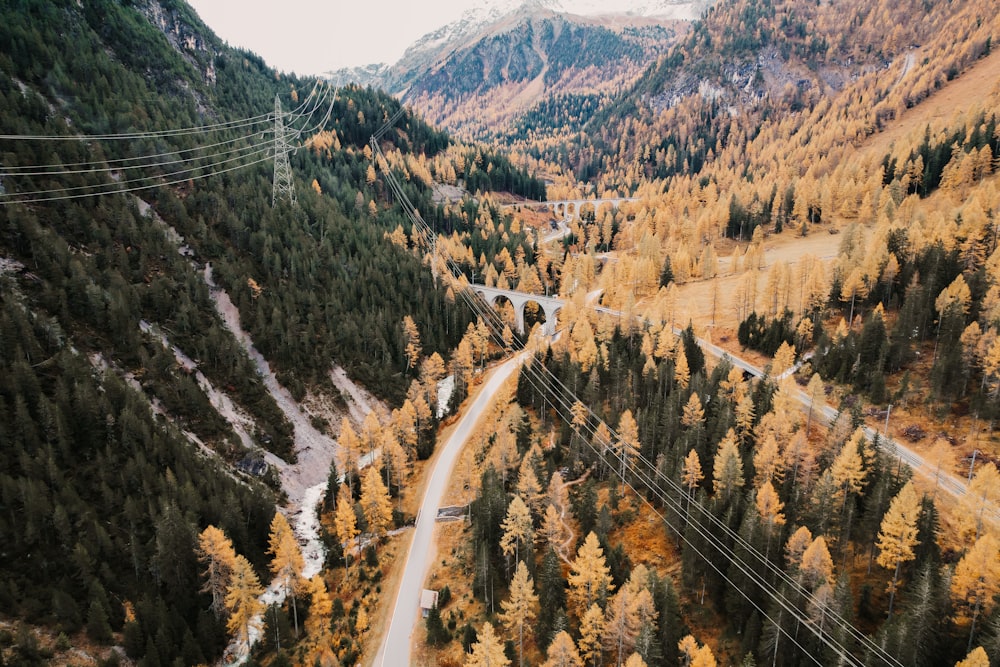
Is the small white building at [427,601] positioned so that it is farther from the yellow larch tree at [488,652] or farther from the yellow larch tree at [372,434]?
the yellow larch tree at [372,434]

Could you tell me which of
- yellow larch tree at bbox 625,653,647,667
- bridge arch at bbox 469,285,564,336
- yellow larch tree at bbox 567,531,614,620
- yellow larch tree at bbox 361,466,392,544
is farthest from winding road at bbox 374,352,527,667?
bridge arch at bbox 469,285,564,336

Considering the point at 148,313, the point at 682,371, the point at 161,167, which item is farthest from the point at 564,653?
the point at 161,167

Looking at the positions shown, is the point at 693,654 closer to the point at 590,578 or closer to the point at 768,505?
the point at 590,578

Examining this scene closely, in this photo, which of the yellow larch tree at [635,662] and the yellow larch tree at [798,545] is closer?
the yellow larch tree at [635,662]

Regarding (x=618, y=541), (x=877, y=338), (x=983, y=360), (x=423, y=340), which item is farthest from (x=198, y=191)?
(x=983, y=360)

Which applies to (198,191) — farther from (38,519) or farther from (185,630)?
(185,630)

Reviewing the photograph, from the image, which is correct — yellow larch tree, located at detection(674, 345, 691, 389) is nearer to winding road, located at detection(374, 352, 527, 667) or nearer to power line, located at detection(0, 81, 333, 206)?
winding road, located at detection(374, 352, 527, 667)

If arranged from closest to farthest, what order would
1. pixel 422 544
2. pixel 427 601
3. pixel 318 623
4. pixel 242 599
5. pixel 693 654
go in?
pixel 693 654
pixel 242 599
pixel 427 601
pixel 318 623
pixel 422 544

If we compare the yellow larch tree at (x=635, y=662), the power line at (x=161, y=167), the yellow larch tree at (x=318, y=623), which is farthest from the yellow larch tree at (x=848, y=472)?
the power line at (x=161, y=167)
